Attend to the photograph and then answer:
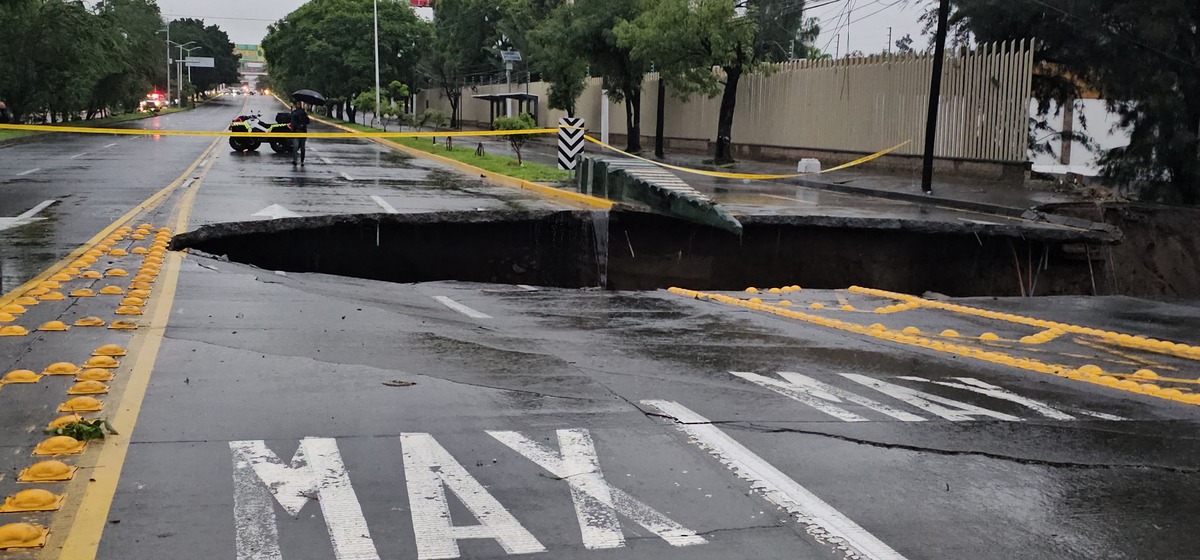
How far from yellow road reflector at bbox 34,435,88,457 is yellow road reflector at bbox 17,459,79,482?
24cm

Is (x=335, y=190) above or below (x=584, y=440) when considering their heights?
above

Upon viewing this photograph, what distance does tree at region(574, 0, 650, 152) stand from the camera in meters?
39.1

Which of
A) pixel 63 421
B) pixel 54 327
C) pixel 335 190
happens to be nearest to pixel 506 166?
pixel 335 190

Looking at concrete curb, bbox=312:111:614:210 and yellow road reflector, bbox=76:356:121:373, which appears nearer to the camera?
yellow road reflector, bbox=76:356:121:373

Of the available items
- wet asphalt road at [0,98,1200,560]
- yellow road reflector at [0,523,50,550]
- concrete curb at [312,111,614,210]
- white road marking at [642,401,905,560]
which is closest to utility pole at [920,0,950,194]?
concrete curb at [312,111,614,210]

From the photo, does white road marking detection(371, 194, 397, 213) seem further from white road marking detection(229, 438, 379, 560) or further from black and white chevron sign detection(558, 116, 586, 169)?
white road marking detection(229, 438, 379, 560)

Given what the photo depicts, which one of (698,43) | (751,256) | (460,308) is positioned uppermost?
(698,43)

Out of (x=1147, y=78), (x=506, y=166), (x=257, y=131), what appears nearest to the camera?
(x=1147, y=78)

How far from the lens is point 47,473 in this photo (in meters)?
4.75

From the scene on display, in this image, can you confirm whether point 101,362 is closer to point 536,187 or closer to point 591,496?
point 591,496

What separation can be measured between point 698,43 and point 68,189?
19.5 metres

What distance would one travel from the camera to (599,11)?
3931cm

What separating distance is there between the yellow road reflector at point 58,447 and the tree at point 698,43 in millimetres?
28804

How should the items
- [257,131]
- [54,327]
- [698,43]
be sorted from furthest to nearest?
[698,43] → [257,131] → [54,327]
